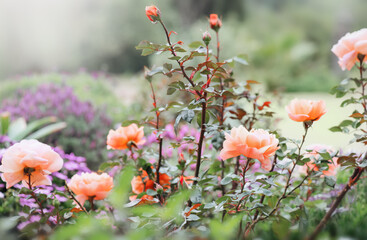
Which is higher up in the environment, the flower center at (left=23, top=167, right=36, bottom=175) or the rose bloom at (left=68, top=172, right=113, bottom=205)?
the flower center at (left=23, top=167, right=36, bottom=175)

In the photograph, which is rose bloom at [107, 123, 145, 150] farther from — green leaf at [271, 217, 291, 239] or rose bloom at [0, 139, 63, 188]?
green leaf at [271, 217, 291, 239]

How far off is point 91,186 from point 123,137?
21cm

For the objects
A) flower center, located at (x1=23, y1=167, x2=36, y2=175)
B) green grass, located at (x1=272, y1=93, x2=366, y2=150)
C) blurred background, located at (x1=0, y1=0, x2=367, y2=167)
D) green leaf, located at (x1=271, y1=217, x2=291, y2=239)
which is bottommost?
green grass, located at (x1=272, y1=93, x2=366, y2=150)

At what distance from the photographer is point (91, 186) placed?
3.67 ft

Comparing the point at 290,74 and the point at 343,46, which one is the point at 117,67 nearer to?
the point at 290,74

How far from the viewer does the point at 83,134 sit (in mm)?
3486

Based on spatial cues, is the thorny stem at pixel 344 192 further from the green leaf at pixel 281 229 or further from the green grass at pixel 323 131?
the green grass at pixel 323 131

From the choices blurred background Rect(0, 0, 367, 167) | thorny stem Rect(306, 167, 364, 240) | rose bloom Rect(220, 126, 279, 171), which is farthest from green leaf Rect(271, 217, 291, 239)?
blurred background Rect(0, 0, 367, 167)

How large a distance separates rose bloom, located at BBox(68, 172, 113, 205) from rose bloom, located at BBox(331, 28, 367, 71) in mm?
809

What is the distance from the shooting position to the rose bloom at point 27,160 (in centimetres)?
94

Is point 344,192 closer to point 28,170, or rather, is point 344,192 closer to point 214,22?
point 214,22

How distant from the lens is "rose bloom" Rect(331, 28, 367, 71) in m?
1.15

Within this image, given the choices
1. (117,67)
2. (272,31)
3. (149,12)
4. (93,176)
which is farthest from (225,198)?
(272,31)

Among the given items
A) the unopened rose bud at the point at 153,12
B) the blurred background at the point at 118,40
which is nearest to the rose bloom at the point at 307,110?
the unopened rose bud at the point at 153,12
